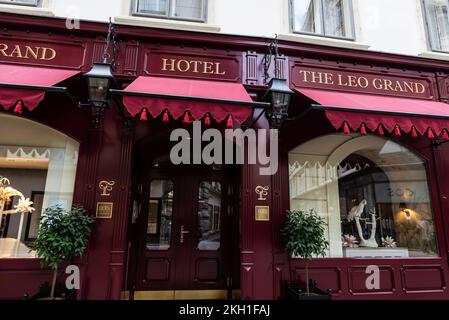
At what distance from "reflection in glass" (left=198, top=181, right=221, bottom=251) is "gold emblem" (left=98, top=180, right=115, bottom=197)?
1.88 m

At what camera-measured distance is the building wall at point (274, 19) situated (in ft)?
16.5

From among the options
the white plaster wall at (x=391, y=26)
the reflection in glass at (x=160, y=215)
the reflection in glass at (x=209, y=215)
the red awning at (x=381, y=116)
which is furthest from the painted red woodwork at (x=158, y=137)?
the red awning at (x=381, y=116)

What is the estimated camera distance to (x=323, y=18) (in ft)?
19.5

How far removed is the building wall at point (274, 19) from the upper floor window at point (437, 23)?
21 centimetres

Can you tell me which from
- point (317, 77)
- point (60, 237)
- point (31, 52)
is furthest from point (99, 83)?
point (317, 77)

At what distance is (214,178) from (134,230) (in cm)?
180

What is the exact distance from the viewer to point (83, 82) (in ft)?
15.4

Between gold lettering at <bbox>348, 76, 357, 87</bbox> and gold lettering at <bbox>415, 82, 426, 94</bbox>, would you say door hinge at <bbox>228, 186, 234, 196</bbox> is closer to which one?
gold lettering at <bbox>348, 76, 357, 87</bbox>

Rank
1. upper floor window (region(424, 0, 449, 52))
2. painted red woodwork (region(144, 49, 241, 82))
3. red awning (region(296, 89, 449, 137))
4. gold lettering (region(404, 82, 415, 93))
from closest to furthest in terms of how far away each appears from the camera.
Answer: red awning (region(296, 89, 449, 137)), painted red woodwork (region(144, 49, 241, 82)), gold lettering (region(404, 82, 415, 93)), upper floor window (region(424, 0, 449, 52))

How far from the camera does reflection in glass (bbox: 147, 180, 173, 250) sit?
18.6 feet

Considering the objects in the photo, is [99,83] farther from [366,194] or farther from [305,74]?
[366,194]

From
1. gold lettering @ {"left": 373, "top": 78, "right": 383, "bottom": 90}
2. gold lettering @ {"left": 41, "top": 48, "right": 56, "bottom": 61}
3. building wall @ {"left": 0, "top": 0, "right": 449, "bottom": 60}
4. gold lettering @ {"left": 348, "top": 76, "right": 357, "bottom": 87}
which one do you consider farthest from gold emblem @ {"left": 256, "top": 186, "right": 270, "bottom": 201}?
gold lettering @ {"left": 41, "top": 48, "right": 56, "bottom": 61}

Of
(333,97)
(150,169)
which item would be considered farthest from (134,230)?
(333,97)

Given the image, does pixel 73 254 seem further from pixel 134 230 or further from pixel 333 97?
pixel 333 97
